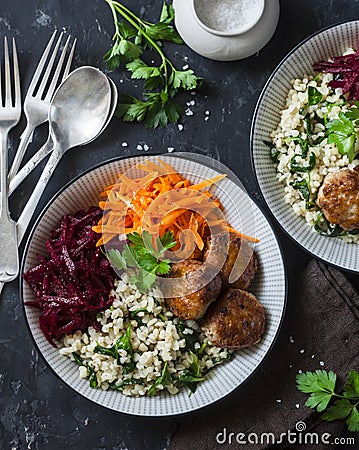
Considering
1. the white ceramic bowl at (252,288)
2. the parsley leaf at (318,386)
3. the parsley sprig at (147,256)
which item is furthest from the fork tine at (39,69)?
the parsley leaf at (318,386)

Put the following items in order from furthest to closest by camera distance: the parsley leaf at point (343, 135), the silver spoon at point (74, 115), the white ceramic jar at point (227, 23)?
the silver spoon at point (74, 115) < the white ceramic jar at point (227, 23) < the parsley leaf at point (343, 135)

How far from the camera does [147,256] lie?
2.66 m

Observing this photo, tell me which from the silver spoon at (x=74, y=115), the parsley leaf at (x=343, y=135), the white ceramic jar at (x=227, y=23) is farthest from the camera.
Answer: the silver spoon at (x=74, y=115)

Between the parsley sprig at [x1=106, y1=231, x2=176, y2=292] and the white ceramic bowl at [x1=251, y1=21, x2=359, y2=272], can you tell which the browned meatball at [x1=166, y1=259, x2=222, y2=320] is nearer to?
the parsley sprig at [x1=106, y1=231, x2=176, y2=292]

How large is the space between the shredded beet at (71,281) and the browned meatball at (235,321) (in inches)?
17.9

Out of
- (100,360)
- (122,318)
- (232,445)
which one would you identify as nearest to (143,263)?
(122,318)

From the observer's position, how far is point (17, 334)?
2979mm

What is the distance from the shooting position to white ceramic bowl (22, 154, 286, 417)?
2.74m

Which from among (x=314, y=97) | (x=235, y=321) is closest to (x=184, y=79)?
(x=314, y=97)

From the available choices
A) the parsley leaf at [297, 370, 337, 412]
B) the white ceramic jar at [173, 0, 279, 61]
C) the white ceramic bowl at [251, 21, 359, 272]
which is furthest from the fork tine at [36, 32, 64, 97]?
the parsley leaf at [297, 370, 337, 412]

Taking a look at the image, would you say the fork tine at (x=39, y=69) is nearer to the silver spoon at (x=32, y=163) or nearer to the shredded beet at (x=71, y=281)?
the silver spoon at (x=32, y=163)

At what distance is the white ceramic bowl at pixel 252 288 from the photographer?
2.74 meters

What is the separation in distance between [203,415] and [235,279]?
2.14 feet

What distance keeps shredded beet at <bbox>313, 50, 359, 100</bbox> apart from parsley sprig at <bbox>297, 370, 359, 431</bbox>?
4.00 feet
